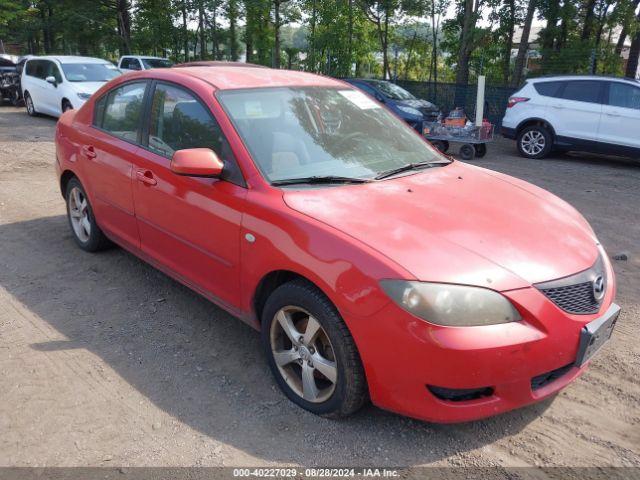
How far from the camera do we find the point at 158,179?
3.86m

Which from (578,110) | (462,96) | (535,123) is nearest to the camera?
(578,110)

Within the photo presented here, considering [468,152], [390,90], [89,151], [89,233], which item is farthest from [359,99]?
[390,90]

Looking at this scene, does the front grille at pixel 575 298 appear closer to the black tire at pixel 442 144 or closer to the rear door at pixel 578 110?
the rear door at pixel 578 110

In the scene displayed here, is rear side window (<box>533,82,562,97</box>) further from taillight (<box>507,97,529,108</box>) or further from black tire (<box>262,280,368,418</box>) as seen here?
black tire (<box>262,280,368,418</box>)

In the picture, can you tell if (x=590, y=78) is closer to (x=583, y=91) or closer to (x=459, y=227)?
(x=583, y=91)

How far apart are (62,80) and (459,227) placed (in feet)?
45.4

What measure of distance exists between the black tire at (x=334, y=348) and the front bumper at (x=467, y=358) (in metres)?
0.07

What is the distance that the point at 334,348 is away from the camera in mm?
2748

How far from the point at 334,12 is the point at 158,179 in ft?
66.3

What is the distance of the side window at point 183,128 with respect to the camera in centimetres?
340

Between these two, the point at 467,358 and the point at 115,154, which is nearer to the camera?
the point at 467,358

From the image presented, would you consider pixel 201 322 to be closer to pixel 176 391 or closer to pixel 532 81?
pixel 176 391

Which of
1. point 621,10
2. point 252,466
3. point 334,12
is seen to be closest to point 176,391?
point 252,466

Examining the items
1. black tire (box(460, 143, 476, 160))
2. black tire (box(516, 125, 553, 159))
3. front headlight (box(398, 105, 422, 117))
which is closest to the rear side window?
black tire (box(516, 125, 553, 159))
